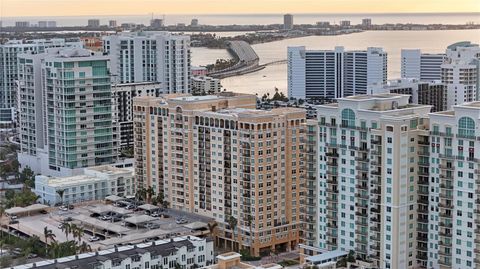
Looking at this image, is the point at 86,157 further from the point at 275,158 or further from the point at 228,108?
the point at 275,158

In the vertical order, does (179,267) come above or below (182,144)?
below

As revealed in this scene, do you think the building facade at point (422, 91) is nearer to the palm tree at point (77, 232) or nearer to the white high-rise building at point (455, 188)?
the palm tree at point (77, 232)

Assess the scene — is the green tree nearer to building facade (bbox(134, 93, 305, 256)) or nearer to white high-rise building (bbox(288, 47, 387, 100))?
building facade (bbox(134, 93, 305, 256))

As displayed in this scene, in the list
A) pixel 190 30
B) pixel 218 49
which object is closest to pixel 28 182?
pixel 218 49

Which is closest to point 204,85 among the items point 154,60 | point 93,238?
point 154,60

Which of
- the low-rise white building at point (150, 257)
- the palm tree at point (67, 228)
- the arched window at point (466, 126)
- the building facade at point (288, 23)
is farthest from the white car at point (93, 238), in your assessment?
the building facade at point (288, 23)
